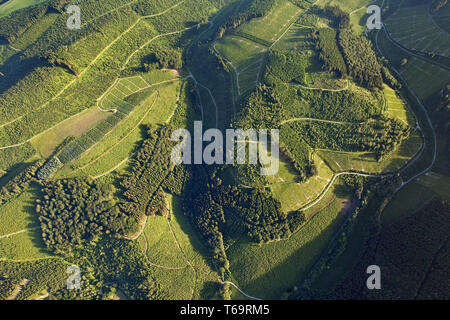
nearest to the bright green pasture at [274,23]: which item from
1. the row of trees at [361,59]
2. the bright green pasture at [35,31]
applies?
the row of trees at [361,59]

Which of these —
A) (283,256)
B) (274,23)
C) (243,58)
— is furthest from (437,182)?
(274,23)

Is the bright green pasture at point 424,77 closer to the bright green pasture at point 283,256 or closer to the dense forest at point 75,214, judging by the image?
the bright green pasture at point 283,256

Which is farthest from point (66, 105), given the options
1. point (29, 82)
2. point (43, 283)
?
point (43, 283)

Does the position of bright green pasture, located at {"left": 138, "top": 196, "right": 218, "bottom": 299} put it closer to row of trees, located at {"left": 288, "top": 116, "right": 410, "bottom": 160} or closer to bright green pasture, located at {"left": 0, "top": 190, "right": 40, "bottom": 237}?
bright green pasture, located at {"left": 0, "top": 190, "right": 40, "bottom": 237}

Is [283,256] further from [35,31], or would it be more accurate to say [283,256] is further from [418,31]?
[35,31]

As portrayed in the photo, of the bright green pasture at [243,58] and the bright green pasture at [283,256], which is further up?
the bright green pasture at [243,58]

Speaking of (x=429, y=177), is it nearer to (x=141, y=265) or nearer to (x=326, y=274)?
(x=326, y=274)

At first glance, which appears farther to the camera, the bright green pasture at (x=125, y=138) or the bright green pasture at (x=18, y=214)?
the bright green pasture at (x=125, y=138)

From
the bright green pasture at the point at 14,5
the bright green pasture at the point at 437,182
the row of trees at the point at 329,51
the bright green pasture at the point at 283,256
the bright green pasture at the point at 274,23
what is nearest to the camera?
the bright green pasture at the point at 283,256

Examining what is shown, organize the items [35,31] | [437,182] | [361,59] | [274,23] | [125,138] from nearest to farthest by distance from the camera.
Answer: [437,182] < [125,138] < [361,59] < [274,23] < [35,31]

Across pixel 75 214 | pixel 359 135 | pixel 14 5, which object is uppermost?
pixel 14 5

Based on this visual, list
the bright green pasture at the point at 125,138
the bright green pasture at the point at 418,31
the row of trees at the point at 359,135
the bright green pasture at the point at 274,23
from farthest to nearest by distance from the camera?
the bright green pasture at the point at 274,23
the bright green pasture at the point at 418,31
the bright green pasture at the point at 125,138
the row of trees at the point at 359,135

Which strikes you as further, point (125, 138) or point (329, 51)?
point (329, 51)
